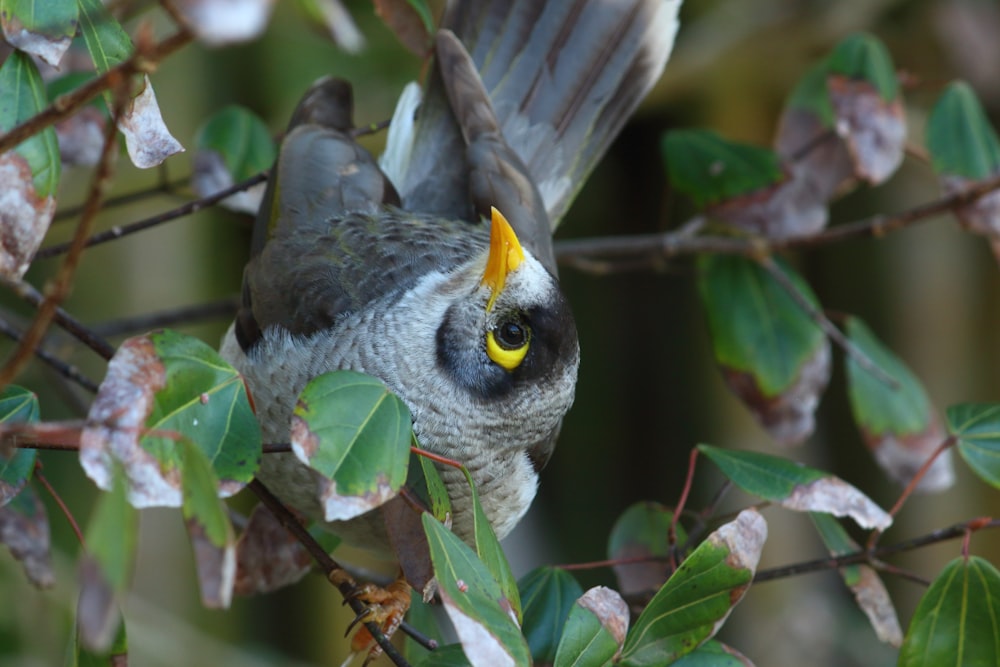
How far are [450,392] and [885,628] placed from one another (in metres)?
0.77

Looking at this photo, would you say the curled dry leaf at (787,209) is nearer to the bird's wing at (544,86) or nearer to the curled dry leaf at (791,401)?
the curled dry leaf at (791,401)

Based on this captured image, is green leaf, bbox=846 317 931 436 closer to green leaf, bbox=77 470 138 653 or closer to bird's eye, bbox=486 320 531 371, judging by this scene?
bird's eye, bbox=486 320 531 371

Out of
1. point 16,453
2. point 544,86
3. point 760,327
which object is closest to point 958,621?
point 760,327

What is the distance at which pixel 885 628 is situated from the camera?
5.55ft

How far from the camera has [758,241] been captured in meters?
2.28

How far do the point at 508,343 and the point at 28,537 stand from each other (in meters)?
0.79

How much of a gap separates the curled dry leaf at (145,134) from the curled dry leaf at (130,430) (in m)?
0.22

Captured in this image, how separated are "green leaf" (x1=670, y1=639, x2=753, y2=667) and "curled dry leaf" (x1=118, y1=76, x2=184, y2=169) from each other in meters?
0.91

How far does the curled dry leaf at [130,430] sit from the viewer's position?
3.42 feet

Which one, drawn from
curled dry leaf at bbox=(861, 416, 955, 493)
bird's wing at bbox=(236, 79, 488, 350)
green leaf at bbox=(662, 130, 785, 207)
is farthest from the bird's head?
curled dry leaf at bbox=(861, 416, 955, 493)

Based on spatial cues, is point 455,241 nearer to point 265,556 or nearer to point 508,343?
point 508,343

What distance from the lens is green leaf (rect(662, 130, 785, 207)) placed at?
229 cm

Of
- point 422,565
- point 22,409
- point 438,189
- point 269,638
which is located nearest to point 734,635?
point 269,638

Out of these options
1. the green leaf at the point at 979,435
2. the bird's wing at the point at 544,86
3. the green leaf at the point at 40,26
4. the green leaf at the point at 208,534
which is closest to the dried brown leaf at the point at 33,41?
the green leaf at the point at 40,26
